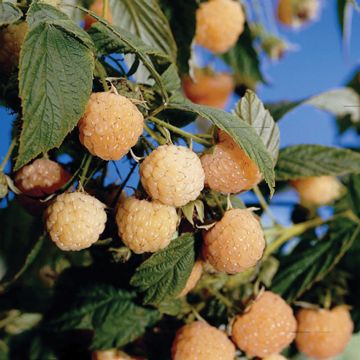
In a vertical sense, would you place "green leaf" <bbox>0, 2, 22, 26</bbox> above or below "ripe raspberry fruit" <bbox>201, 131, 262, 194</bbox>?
above

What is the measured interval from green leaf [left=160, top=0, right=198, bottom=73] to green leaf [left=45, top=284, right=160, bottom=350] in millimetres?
327

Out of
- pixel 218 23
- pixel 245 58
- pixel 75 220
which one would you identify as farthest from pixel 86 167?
pixel 245 58

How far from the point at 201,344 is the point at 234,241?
156 millimetres

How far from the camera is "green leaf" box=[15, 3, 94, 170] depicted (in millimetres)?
540

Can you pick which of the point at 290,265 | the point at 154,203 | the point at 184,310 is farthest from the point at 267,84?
the point at 154,203

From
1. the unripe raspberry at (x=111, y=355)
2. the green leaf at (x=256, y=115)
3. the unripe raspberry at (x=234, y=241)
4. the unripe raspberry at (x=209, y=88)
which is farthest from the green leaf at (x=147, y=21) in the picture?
the unripe raspberry at (x=209, y=88)

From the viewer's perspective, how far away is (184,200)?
0.61 metres

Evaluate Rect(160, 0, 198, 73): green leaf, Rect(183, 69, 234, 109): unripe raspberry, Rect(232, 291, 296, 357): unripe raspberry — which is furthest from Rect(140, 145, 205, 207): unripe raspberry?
Rect(183, 69, 234, 109): unripe raspberry

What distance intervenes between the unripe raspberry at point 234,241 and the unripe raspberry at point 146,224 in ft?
0.16

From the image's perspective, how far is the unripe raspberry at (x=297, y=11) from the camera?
5.96 ft

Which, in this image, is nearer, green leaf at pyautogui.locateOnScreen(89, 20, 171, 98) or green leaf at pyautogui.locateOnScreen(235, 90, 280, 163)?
green leaf at pyautogui.locateOnScreen(89, 20, 171, 98)

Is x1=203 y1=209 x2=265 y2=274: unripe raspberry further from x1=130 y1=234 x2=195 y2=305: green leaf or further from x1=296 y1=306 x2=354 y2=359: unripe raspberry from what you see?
x1=296 y1=306 x2=354 y2=359: unripe raspberry

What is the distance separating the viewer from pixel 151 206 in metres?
0.63

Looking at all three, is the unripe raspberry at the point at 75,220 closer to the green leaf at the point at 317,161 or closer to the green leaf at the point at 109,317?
the green leaf at the point at 109,317
